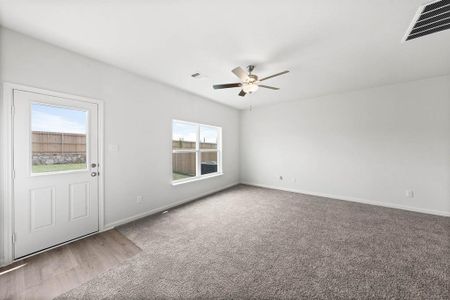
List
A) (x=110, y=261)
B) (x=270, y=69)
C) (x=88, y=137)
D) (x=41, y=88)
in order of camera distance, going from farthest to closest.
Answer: (x=270, y=69), (x=88, y=137), (x=41, y=88), (x=110, y=261)

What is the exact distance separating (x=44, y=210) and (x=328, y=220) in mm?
4264

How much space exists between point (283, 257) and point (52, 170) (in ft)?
10.3

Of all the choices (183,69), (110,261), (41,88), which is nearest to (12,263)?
(110,261)

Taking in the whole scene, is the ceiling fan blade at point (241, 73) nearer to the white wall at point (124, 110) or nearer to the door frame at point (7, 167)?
the white wall at point (124, 110)

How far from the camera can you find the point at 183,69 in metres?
2.91

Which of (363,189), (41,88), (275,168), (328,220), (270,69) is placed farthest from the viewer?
(275,168)

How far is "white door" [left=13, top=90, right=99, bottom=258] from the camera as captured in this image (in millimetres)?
2045

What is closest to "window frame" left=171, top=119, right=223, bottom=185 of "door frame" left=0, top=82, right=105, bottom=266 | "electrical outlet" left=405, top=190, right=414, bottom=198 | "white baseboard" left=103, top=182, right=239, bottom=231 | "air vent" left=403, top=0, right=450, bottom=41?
"white baseboard" left=103, top=182, right=239, bottom=231

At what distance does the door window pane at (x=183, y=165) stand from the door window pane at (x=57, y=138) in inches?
67.2

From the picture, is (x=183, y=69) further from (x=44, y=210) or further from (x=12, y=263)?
(x=12, y=263)

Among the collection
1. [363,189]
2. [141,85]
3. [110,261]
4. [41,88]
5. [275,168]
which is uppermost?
[141,85]

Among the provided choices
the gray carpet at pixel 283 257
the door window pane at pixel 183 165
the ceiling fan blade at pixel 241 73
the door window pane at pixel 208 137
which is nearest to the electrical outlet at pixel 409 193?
the gray carpet at pixel 283 257

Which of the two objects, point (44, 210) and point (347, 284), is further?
point (44, 210)

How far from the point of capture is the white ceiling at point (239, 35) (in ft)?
5.43
